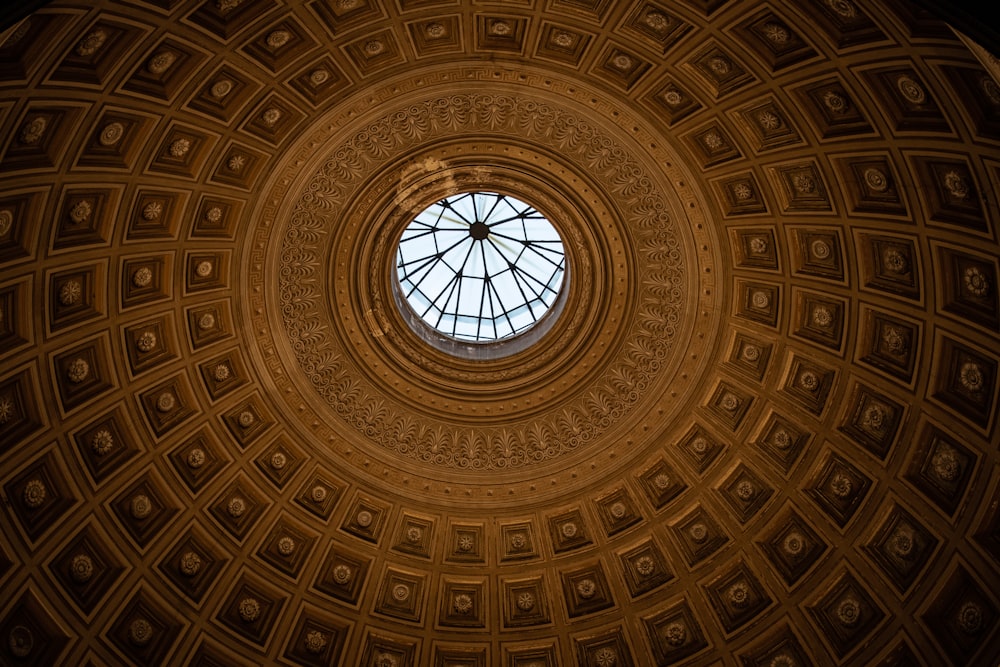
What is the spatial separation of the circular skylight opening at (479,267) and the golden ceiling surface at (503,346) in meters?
1.50

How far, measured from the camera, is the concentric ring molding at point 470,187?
58.3 feet

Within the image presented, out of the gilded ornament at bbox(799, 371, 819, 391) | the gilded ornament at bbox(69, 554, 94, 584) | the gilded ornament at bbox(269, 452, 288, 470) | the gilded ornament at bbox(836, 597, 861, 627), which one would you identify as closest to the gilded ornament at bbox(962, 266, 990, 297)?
the gilded ornament at bbox(799, 371, 819, 391)

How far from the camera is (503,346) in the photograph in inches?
856

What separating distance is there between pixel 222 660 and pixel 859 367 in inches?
588

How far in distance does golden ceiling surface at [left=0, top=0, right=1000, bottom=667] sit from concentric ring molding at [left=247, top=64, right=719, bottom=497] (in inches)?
3.1

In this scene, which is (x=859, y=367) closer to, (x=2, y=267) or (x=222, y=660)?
(x=222, y=660)

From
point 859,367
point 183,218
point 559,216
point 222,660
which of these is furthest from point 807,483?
point 183,218

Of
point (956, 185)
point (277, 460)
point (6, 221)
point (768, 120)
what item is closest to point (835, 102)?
point (768, 120)

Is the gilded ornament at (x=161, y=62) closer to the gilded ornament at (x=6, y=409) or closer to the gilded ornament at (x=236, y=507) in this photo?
the gilded ornament at (x=6, y=409)

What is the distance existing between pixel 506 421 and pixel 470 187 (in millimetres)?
5870

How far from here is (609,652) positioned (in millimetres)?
19391

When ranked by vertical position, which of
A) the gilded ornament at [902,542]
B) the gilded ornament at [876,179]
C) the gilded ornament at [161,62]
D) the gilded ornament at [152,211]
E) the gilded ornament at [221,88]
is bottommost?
the gilded ornament at [902,542]

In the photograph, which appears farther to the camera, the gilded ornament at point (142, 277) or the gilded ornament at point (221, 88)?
the gilded ornament at point (142, 277)

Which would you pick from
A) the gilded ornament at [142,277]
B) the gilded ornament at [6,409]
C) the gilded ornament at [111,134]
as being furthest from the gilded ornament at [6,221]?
the gilded ornament at [6,409]
